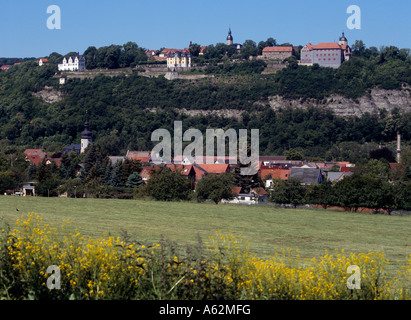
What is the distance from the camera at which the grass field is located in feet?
66.1

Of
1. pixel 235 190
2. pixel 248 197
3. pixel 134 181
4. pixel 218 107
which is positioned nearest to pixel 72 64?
pixel 218 107

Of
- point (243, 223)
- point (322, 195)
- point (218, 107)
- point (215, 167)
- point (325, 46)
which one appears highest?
point (325, 46)

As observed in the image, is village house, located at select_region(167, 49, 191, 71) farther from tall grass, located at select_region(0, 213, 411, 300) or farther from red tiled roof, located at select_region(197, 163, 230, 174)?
tall grass, located at select_region(0, 213, 411, 300)

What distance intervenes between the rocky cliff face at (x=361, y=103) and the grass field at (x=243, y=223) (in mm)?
71484

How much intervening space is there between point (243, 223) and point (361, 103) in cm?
8580

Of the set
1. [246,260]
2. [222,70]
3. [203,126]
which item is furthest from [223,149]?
[246,260]

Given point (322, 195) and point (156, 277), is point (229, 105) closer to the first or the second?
point (322, 195)

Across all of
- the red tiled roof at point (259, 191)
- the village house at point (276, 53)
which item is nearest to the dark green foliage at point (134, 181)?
the red tiled roof at point (259, 191)

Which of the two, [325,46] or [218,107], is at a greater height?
[325,46]

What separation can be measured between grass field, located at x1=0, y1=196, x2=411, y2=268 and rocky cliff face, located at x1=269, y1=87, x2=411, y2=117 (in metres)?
71.5

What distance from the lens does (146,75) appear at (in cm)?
11956

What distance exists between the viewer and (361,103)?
10825cm

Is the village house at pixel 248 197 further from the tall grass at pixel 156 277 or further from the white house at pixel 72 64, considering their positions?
the white house at pixel 72 64
